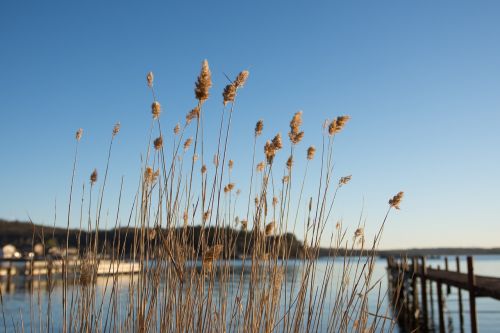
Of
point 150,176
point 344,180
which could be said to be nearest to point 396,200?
point 344,180

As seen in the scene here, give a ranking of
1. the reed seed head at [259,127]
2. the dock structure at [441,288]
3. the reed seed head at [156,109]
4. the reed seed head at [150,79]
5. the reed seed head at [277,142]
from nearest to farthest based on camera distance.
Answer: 1. the reed seed head at [150,79]
2. the reed seed head at [156,109]
3. the reed seed head at [277,142]
4. the reed seed head at [259,127]
5. the dock structure at [441,288]

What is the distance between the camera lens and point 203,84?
6.52ft

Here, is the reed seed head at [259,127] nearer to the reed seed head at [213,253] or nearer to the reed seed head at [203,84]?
the reed seed head at [203,84]

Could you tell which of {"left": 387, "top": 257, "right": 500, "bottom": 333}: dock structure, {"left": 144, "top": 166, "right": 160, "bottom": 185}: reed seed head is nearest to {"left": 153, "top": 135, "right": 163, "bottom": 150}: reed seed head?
{"left": 144, "top": 166, "right": 160, "bottom": 185}: reed seed head

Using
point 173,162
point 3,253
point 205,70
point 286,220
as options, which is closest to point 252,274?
point 286,220

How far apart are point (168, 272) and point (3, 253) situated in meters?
61.7

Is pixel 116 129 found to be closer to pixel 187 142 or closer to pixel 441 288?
pixel 187 142

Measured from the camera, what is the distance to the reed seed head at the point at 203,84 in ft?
6.49

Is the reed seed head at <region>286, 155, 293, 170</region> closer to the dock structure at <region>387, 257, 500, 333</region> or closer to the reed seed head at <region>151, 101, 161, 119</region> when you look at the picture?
the reed seed head at <region>151, 101, 161, 119</region>

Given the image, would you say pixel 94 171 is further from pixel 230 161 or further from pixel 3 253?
pixel 3 253

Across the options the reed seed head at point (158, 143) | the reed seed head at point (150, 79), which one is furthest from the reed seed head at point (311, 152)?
the reed seed head at point (150, 79)

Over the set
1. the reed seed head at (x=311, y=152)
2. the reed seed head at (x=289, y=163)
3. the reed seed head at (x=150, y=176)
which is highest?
the reed seed head at (x=311, y=152)

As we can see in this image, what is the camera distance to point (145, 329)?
98.6 inches

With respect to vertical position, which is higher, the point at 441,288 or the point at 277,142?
the point at 277,142
